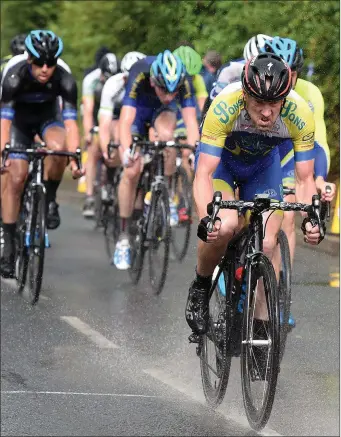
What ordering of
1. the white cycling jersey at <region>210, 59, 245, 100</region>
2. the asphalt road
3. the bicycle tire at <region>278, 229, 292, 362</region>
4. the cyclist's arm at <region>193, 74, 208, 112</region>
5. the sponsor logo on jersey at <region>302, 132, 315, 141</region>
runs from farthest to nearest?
the cyclist's arm at <region>193, 74, 208, 112</region>
the white cycling jersey at <region>210, 59, 245, 100</region>
the bicycle tire at <region>278, 229, 292, 362</region>
the asphalt road
the sponsor logo on jersey at <region>302, 132, 315, 141</region>

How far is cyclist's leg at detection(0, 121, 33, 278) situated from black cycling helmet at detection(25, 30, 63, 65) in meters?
0.96

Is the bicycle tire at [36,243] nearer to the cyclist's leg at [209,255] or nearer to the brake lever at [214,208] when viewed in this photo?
the cyclist's leg at [209,255]

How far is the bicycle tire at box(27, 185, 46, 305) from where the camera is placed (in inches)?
408

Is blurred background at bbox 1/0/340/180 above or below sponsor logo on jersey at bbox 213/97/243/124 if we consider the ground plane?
above


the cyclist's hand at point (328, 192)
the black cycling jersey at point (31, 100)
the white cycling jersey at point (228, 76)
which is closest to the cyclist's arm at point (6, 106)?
the black cycling jersey at point (31, 100)

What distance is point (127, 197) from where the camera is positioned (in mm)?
12172

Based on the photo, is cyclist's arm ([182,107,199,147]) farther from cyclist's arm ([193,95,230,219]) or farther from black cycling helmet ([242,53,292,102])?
black cycling helmet ([242,53,292,102])

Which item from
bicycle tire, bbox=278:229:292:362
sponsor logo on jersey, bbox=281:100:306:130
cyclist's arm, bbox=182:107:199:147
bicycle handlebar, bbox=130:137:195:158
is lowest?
bicycle tire, bbox=278:229:292:362

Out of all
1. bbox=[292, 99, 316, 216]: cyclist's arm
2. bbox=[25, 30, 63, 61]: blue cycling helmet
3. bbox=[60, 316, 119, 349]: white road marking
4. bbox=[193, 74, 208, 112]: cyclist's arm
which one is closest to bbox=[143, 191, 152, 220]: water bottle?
bbox=[60, 316, 119, 349]: white road marking

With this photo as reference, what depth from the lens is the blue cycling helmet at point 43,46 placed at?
10180 mm

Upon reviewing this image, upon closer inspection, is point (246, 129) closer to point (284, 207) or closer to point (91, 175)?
point (284, 207)

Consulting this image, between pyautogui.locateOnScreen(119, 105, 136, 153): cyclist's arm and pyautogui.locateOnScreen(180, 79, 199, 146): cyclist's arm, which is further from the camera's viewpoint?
pyautogui.locateOnScreen(180, 79, 199, 146): cyclist's arm

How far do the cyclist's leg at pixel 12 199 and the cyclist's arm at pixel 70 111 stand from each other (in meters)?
0.45

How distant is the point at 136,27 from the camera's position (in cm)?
1998
